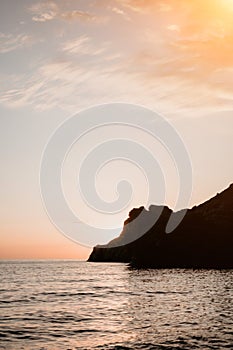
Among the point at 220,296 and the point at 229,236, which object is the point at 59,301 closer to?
the point at 220,296

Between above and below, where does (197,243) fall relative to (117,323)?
above

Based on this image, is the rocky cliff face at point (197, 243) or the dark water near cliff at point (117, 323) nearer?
the dark water near cliff at point (117, 323)

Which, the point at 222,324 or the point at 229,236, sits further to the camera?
the point at 229,236

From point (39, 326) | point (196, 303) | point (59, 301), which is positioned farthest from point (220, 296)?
point (39, 326)

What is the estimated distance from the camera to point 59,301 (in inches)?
1949

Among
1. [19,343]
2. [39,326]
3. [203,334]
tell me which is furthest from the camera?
[39,326]

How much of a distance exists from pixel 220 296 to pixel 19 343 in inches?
1401

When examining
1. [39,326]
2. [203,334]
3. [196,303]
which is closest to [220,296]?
[196,303]

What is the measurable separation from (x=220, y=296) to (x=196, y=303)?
327 inches

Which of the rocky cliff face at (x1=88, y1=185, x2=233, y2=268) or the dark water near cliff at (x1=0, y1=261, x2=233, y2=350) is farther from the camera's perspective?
the rocky cliff face at (x1=88, y1=185, x2=233, y2=268)

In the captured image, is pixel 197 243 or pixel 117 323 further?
pixel 197 243

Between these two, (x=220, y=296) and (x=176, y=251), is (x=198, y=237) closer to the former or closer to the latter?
(x=176, y=251)

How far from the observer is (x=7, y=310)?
40781mm

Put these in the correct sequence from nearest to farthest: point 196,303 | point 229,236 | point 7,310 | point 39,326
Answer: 1. point 39,326
2. point 7,310
3. point 196,303
4. point 229,236
